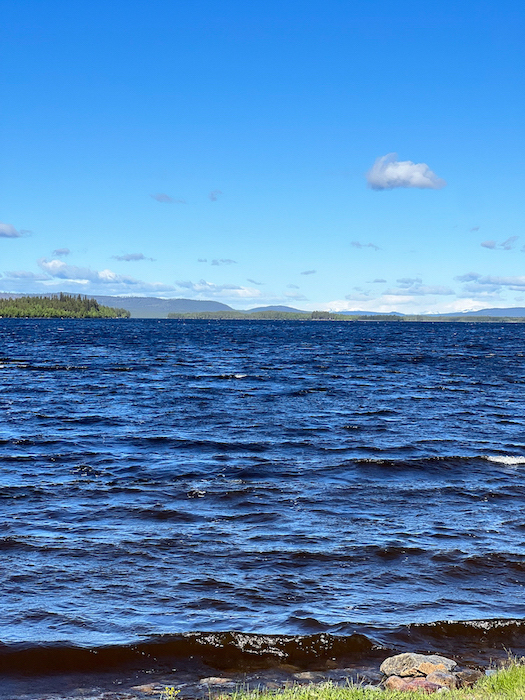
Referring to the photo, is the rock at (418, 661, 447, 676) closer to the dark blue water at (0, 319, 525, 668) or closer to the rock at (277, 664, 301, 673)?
the dark blue water at (0, 319, 525, 668)

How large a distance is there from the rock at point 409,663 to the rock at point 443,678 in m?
0.22

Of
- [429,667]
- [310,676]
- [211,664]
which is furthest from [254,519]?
[429,667]

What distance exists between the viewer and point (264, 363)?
238ft

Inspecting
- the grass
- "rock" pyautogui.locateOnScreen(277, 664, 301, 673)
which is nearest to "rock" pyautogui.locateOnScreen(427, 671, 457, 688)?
the grass

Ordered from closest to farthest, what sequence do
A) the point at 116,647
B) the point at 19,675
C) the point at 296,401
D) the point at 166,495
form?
the point at 19,675 → the point at 116,647 → the point at 166,495 → the point at 296,401

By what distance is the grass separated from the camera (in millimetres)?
8156

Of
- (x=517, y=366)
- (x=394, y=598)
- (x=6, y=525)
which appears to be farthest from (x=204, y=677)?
(x=517, y=366)

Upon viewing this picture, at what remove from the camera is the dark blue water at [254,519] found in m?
12.1

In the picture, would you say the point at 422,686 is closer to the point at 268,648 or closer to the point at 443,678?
the point at 443,678

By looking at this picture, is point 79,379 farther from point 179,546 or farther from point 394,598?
point 394,598

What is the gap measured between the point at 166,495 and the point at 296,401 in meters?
21.9

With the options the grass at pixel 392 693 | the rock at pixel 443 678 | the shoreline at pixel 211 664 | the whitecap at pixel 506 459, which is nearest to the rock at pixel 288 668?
the shoreline at pixel 211 664

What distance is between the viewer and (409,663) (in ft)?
33.0

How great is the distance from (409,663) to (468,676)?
2.96ft
